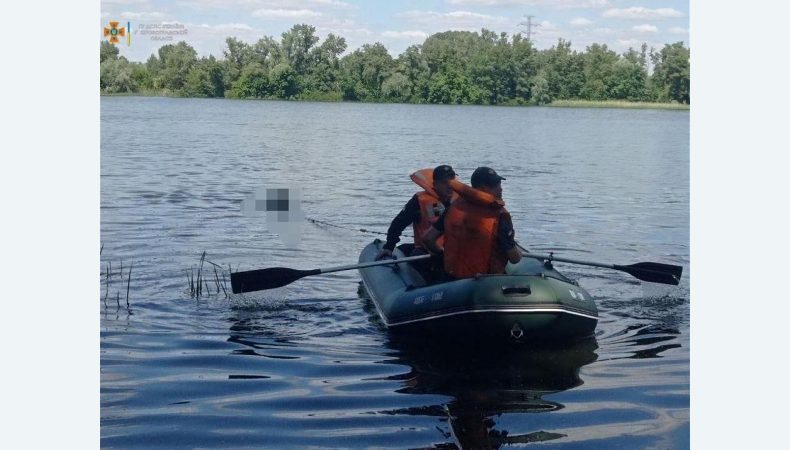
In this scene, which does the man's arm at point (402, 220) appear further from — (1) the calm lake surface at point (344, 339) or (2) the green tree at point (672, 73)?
(2) the green tree at point (672, 73)

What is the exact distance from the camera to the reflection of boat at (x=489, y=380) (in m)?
5.59

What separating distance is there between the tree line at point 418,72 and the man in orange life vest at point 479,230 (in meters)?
3.90

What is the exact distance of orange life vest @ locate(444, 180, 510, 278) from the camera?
6836 mm

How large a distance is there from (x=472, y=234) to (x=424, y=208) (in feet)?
4.07

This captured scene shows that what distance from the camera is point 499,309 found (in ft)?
21.8

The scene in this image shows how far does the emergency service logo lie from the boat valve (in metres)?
3.85

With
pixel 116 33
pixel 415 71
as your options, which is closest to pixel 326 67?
pixel 415 71

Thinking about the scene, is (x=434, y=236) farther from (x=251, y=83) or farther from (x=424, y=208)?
(x=251, y=83)

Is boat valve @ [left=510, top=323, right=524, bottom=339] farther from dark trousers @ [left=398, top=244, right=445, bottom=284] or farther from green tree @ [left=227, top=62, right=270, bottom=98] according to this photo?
green tree @ [left=227, top=62, right=270, bottom=98]

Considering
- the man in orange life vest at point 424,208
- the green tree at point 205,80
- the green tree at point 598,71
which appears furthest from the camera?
the green tree at point 205,80

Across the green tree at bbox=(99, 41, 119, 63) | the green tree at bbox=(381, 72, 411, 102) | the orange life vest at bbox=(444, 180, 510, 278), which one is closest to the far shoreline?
the green tree at bbox=(381, 72, 411, 102)

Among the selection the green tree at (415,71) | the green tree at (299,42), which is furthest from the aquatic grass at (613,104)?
the green tree at (299,42)
